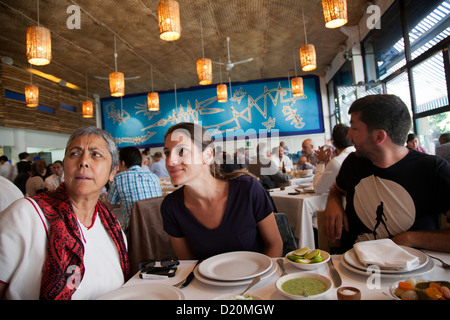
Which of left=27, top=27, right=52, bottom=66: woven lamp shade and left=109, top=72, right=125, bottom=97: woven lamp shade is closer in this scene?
left=27, top=27, right=52, bottom=66: woven lamp shade

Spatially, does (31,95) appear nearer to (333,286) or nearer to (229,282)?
(229,282)

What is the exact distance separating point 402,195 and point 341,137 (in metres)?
1.63

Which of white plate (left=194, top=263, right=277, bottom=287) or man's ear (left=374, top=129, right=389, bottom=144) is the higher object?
man's ear (left=374, top=129, right=389, bottom=144)

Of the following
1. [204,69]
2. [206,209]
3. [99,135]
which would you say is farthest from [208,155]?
[204,69]

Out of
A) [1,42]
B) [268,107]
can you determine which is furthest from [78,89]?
[268,107]

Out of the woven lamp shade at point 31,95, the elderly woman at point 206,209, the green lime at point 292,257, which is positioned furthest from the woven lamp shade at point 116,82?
the green lime at point 292,257

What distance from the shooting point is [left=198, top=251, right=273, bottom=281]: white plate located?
100 cm

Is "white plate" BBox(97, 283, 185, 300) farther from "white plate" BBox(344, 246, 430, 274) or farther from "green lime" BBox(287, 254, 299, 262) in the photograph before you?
"white plate" BBox(344, 246, 430, 274)

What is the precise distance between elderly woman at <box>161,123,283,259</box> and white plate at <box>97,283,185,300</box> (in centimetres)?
50

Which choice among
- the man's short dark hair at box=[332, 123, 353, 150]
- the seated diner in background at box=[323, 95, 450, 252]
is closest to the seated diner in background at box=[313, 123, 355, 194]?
the man's short dark hair at box=[332, 123, 353, 150]

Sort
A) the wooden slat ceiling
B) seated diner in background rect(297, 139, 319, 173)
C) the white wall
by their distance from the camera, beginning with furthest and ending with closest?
1. the white wall
2. seated diner in background rect(297, 139, 319, 173)
3. the wooden slat ceiling

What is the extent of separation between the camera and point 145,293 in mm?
949

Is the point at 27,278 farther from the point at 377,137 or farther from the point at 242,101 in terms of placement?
the point at 242,101

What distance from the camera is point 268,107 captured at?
9.23 m
